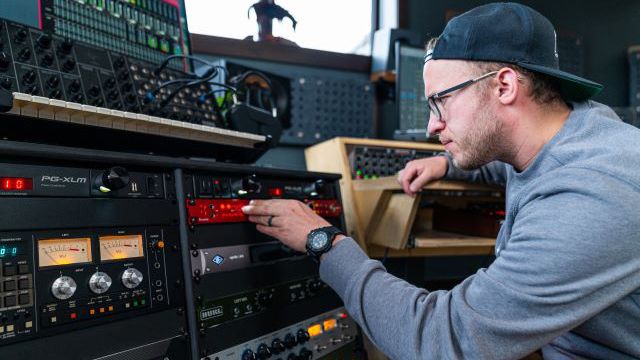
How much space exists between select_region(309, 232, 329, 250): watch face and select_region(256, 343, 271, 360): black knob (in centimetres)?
24

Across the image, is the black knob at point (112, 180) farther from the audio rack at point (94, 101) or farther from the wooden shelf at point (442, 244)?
the wooden shelf at point (442, 244)

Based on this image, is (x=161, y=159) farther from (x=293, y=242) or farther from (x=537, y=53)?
(x=537, y=53)

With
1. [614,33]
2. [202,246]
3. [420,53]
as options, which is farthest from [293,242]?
[614,33]

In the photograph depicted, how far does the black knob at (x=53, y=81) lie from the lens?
3.00ft

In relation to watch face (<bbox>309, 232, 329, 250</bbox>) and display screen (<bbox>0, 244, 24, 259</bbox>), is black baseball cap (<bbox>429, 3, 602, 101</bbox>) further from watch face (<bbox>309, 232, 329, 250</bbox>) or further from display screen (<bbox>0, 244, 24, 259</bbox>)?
display screen (<bbox>0, 244, 24, 259</bbox>)

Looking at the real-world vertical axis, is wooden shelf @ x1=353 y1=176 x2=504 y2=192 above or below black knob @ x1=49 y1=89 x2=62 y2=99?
below

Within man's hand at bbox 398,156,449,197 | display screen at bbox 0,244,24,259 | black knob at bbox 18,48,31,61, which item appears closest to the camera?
display screen at bbox 0,244,24,259

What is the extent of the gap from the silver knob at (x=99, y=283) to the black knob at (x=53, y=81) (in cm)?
40

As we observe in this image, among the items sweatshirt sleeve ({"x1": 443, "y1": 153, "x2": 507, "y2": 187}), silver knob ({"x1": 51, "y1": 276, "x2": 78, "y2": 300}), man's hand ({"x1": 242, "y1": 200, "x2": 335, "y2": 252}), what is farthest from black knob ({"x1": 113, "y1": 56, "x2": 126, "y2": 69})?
sweatshirt sleeve ({"x1": 443, "y1": 153, "x2": 507, "y2": 187})

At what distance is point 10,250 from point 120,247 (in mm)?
164

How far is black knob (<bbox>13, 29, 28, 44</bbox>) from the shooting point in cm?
89

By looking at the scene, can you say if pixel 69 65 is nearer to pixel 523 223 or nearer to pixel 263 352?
pixel 263 352

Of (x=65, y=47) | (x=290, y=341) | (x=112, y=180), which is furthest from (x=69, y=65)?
(x=290, y=341)

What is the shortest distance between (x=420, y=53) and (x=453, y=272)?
1.11 m
